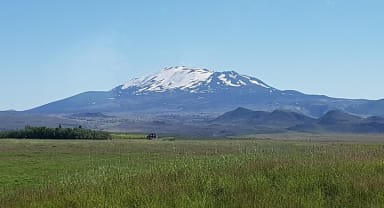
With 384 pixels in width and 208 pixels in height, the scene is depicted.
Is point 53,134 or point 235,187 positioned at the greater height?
point 53,134

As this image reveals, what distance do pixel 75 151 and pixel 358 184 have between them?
123ft

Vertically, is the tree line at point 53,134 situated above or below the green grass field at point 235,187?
above

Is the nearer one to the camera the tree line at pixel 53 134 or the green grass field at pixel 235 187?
the green grass field at pixel 235 187

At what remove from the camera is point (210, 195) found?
48.5 ft

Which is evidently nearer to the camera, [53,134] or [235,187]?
[235,187]

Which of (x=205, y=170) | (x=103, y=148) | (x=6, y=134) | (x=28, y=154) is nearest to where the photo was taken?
(x=205, y=170)

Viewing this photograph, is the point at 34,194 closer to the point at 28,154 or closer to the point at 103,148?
the point at 28,154

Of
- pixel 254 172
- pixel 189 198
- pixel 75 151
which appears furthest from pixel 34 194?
pixel 75 151

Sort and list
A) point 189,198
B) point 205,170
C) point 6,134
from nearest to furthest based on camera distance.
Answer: point 189,198, point 205,170, point 6,134

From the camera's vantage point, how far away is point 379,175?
53.5 ft

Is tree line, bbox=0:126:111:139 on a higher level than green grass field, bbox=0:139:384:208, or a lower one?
higher

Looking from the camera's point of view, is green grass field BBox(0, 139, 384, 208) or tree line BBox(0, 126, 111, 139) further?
tree line BBox(0, 126, 111, 139)

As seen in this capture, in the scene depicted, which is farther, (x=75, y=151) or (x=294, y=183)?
(x=75, y=151)

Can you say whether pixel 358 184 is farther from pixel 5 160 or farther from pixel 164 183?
pixel 5 160
